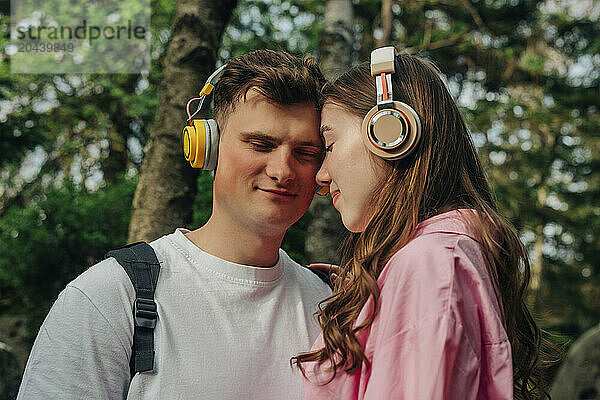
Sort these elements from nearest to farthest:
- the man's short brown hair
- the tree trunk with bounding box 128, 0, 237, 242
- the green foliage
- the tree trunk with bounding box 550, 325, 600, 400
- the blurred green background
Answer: the man's short brown hair < the tree trunk with bounding box 128, 0, 237, 242 < the tree trunk with bounding box 550, 325, 600, 400 < the green foliage < the blurred green background

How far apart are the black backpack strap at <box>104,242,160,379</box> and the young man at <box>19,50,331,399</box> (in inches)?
0.8

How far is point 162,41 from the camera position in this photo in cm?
1234

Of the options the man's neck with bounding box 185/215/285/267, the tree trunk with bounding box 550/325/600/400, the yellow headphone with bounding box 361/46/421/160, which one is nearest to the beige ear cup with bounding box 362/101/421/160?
the yellow headphone with bounding box 361/46/421/160

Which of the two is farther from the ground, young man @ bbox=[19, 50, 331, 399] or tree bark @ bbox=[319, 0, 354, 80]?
tree bark @ bbox=[319, 0, 354, 80]

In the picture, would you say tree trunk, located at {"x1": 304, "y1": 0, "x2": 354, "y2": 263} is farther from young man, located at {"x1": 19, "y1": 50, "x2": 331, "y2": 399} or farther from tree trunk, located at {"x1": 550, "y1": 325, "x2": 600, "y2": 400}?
tree trunk, located at {"x1": 550, "y1": 325, "x2": 600, "y2": 400}

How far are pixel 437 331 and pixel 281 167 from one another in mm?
869

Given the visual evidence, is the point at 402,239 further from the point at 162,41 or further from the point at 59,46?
the point at 162,41

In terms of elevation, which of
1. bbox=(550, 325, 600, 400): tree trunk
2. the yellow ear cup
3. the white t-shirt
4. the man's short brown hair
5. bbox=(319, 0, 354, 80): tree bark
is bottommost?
bbox=(550, 325, 600, 400): tree trunk

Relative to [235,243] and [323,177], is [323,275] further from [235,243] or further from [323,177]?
[323,177]

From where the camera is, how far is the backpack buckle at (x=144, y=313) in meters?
1.91

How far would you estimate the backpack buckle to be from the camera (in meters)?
1.91

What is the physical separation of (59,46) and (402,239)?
1063 cm

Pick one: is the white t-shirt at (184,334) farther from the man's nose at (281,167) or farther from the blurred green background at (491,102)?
the blurred green background at (491,102)

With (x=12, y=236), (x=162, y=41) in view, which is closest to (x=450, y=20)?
(x=162, y=41)
